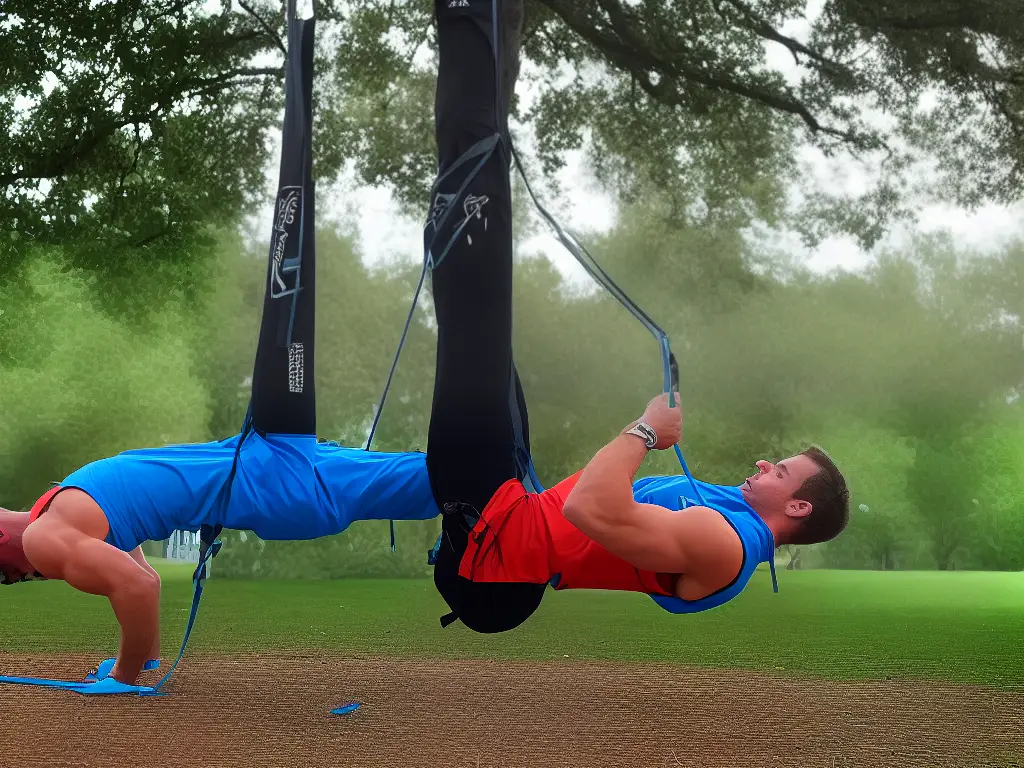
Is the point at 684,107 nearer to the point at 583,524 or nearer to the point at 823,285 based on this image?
the point at 823,285

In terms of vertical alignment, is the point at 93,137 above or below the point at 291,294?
above

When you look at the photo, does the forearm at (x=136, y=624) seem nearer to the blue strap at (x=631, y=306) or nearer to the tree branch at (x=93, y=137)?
the blue strap at (x=631, y=306)

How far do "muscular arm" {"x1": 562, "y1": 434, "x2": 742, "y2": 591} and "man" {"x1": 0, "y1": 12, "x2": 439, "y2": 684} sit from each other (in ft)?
2.19

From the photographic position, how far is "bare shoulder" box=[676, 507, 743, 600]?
8.09 ft

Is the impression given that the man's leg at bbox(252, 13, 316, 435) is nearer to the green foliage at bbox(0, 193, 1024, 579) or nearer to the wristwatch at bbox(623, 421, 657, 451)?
the wristwatch at bbox(623, 421, 657, 451)

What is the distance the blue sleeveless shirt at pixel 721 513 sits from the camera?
265cm

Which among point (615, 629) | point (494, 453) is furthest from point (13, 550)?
point (615, 629)

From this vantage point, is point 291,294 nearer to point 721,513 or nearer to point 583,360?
point 721,513

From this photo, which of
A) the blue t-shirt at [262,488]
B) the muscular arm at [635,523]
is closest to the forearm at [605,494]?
the muscular arm at [635,523]

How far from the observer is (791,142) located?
406 inches

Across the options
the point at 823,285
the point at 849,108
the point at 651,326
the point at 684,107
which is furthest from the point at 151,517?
the point at 823,285

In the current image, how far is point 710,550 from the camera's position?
8.18ft

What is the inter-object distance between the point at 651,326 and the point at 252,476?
1.23 metres

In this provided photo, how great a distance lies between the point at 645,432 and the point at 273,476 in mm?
1114
